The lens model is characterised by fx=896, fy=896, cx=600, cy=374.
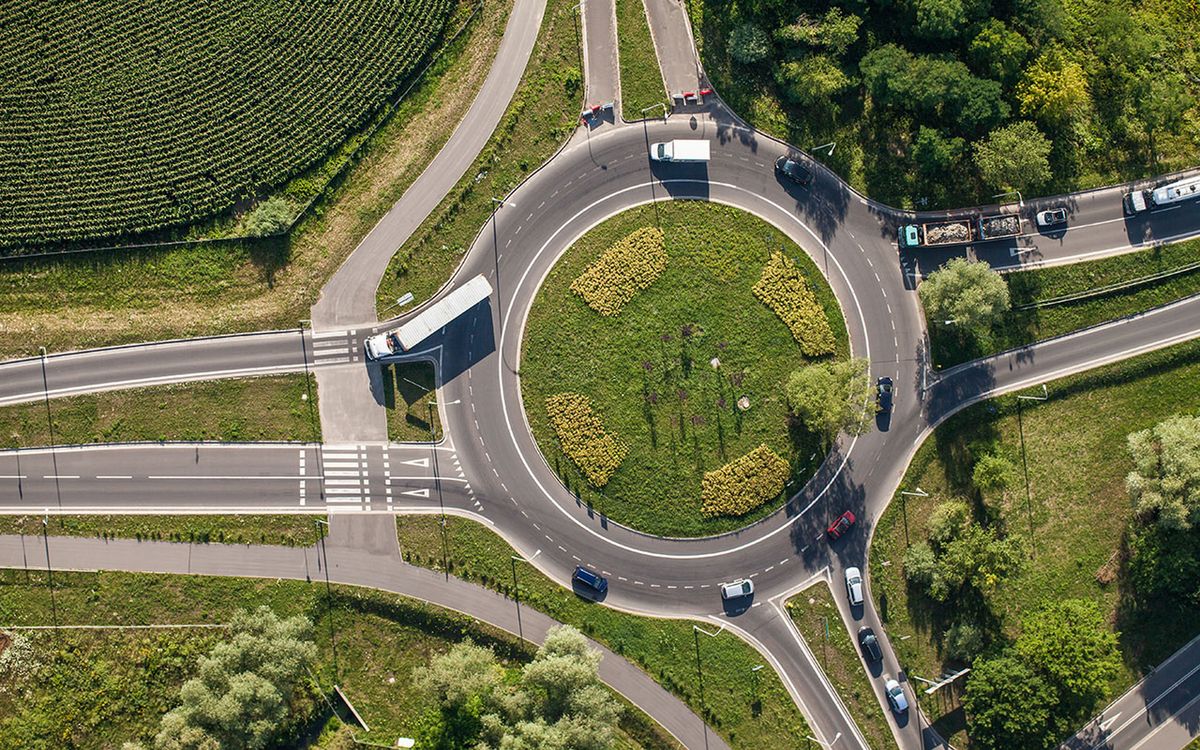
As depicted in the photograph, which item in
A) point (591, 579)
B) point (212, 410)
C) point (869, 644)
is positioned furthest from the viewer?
→ point (212, 410)

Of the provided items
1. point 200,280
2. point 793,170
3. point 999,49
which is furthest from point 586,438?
point 999,49

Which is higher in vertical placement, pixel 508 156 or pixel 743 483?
pixel 508 156

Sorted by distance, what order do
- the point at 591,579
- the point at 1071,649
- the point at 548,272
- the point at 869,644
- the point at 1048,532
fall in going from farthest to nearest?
1. the point at 1048,532
2. the point at 548,272
3. the point at 869,644
4. the point at 591,579
5. the point at 1071,649

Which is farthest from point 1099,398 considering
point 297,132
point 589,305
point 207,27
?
point 207,27

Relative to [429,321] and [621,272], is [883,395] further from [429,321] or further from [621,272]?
[429,321]

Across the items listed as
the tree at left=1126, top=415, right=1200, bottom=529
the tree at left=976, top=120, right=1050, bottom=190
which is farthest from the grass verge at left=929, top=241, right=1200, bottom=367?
the tree at left=1126, top=415, right=1200, bottom=529

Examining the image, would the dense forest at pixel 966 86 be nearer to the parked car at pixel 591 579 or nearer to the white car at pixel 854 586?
the white car at pixel 854 586

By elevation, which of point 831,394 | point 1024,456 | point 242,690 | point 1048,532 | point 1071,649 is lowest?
point 1071,649
